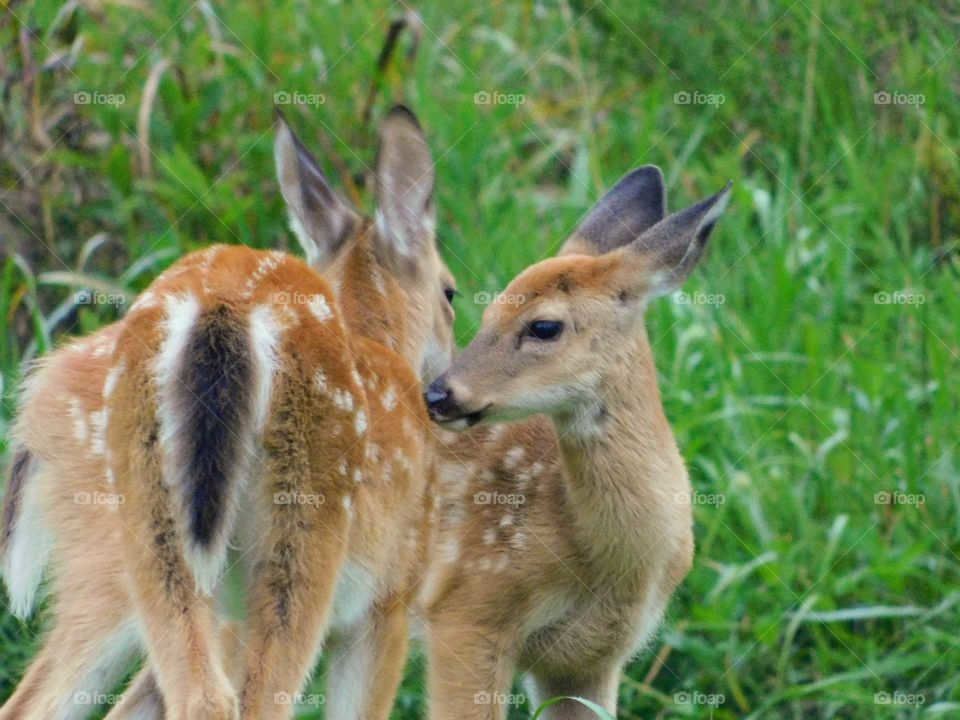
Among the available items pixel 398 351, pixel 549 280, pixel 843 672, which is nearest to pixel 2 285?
pixel 398 351

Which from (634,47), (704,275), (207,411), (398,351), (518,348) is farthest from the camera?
(634,47)

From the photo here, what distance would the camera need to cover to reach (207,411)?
384 cm

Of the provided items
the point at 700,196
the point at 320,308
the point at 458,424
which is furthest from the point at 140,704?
the point at 700,196

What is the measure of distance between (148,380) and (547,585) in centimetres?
154

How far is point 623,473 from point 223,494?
4.56 ft

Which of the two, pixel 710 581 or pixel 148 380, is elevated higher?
pixel 148 380

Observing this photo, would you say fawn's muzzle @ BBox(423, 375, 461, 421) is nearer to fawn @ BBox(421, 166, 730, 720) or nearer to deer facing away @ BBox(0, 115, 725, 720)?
fawn @ BBox(421, 166, 730, 720)

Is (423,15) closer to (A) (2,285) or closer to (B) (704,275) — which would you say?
(B) (704,275)

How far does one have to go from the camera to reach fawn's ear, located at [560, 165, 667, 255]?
5.49m

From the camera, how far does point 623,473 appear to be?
16.0 feet

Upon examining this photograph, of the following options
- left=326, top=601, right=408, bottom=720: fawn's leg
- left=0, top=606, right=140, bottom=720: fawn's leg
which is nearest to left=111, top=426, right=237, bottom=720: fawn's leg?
left=0, top=606, right=140, bottom=720: fawn's leg

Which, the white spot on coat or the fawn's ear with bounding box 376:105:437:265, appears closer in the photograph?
the white spot on coat

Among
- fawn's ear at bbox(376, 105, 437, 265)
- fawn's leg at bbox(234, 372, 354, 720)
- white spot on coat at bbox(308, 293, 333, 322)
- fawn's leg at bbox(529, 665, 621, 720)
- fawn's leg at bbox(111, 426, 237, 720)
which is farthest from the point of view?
fawn's ear at bbox(376, 105, 437, 265)

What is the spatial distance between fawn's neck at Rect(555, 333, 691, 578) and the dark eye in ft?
0.63
